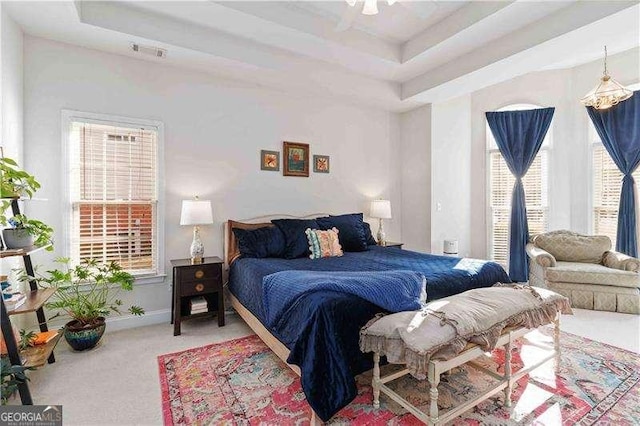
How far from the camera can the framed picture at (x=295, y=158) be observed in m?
4.05

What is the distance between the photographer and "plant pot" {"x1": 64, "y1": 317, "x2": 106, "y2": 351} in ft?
8.38

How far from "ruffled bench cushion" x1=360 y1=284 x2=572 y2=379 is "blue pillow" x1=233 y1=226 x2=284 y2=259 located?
171cm

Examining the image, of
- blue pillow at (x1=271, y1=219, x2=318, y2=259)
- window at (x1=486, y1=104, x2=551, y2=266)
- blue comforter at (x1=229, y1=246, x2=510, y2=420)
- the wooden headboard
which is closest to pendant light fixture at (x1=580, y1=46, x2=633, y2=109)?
window at (x1=486, y1=104, x2=551, y2=266)

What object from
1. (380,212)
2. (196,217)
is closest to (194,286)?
(196,217)

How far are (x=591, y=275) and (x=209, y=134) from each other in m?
4.74

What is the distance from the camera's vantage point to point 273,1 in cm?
291

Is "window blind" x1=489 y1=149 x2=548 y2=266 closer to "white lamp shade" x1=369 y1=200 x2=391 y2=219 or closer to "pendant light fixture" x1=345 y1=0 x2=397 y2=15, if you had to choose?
"white lamp shade" x1=369 y1=200 x2=391 y2=219

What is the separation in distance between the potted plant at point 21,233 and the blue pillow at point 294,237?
2016mm

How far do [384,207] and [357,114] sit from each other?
1.49 m

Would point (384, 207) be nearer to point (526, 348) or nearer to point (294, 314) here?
point (526, 348)

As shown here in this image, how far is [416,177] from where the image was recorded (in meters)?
4.83

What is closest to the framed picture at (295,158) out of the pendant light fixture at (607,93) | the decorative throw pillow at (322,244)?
the decorative throw pillow at (322,244)

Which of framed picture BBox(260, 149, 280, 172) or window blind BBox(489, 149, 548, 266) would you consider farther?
window blind BBox(489, 149, 548, 266)

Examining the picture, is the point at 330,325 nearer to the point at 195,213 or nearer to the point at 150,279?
the point at 195,213
